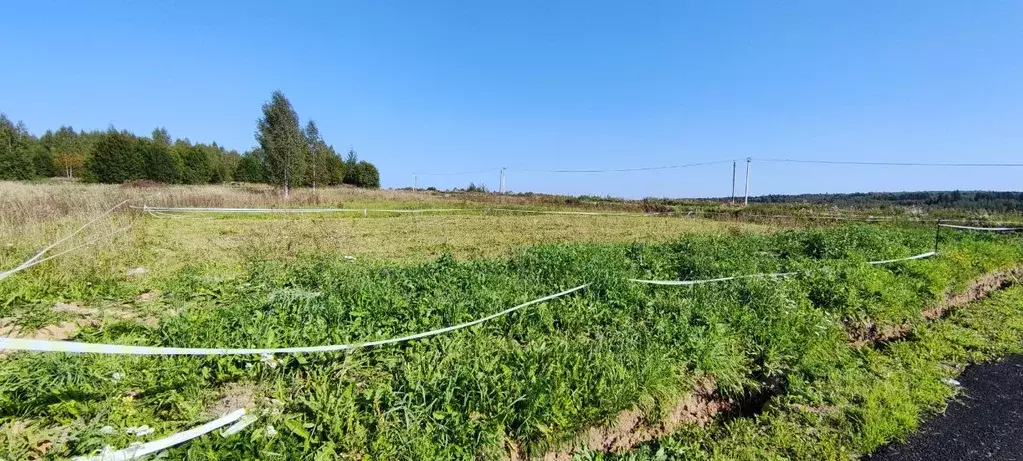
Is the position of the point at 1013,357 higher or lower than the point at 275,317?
lower

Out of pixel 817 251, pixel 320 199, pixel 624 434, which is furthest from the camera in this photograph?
pixel 320 199

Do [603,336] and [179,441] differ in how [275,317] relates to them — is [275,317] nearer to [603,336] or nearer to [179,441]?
[179,441]

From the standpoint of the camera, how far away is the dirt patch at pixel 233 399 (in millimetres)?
2465

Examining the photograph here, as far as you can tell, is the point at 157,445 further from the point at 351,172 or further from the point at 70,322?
the point at 351,172

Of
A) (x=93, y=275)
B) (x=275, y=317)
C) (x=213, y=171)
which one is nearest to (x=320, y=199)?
(x=93, y=275)

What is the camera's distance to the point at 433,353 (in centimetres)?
321

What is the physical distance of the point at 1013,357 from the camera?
445 centimetres

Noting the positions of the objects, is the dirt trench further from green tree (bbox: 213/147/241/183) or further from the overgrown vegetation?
green tree (bbox: 213/147/241/183)

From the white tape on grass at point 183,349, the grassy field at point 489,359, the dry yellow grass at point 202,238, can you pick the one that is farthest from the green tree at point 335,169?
the white tape on grass at point 183,349

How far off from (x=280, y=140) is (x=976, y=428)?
35955 mm

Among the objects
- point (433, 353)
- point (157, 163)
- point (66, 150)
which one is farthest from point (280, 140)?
point (66, 150)

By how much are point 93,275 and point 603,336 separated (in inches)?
231

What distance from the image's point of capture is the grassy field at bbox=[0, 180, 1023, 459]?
2.42m

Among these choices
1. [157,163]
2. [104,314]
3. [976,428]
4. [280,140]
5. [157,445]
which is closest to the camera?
[157,445]
